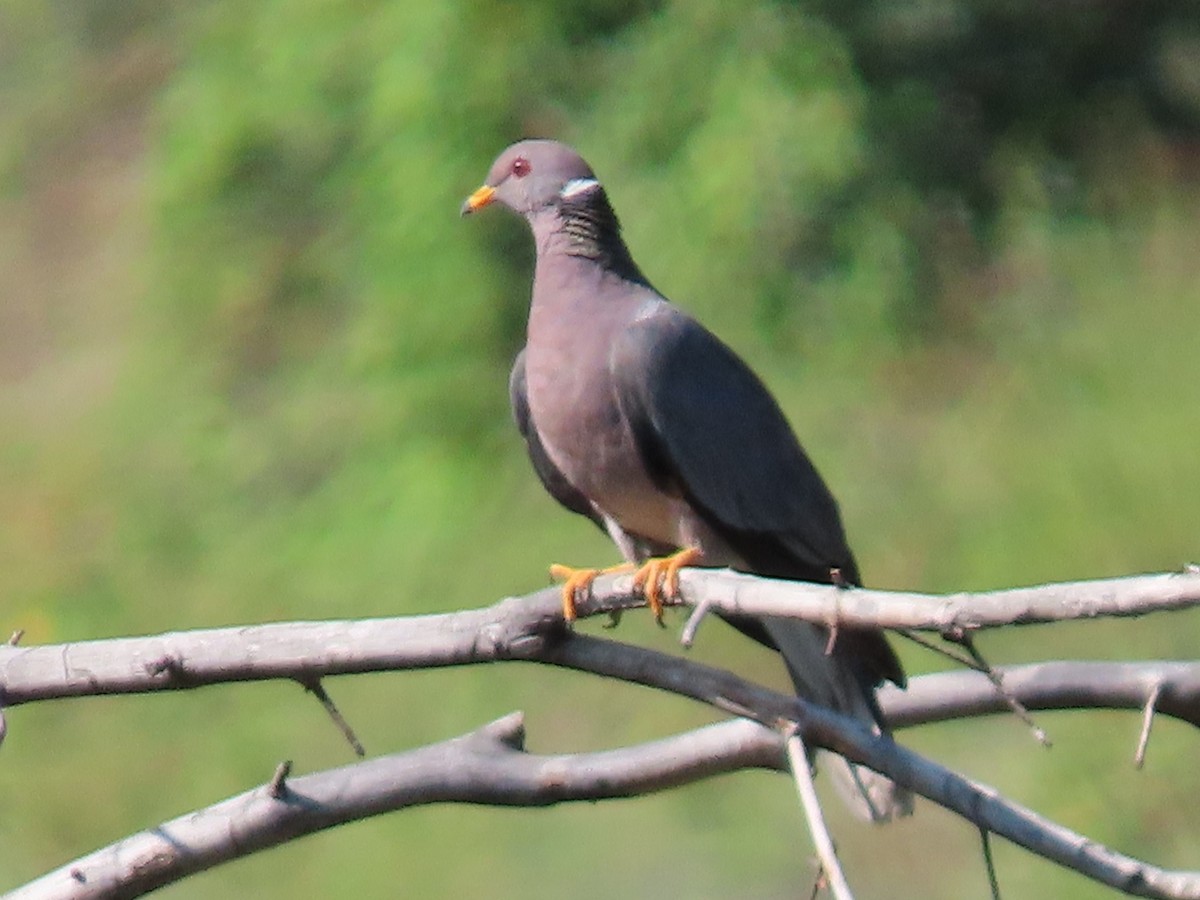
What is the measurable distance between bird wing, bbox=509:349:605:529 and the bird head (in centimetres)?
33

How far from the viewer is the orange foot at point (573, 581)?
2836 millimetres

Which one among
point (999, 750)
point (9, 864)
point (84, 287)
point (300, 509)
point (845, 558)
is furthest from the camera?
point (84, 287)

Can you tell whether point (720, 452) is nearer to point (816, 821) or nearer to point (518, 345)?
point (816, 821)

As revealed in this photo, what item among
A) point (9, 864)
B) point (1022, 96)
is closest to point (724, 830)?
point (9, 864)

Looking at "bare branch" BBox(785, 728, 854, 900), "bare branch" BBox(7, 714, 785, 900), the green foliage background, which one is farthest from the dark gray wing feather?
the green foliage background

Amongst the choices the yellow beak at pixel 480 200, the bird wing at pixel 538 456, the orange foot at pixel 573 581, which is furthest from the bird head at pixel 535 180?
the orange foot at pixel 573 581

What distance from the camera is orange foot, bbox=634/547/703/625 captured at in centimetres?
329

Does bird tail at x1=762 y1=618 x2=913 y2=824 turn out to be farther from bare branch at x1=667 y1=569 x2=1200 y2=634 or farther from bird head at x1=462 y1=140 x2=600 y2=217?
bird head at x1=462 y1=140 x2=600 y2=217

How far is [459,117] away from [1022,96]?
249cm

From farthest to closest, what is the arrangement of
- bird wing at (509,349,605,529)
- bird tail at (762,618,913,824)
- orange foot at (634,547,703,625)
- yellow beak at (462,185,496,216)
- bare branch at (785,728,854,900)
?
yellow beak at (462,185,496,216), bird wing at (509,349,605,529), bird tail at (762,618,913,824), orange foot at (634,547,703,625), bare branch at (785,728,854,900)

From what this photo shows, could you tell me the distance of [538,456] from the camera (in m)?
3.91

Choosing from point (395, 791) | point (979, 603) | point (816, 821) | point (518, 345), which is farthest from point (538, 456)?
point (518, 345)

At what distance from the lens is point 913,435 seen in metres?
7.86

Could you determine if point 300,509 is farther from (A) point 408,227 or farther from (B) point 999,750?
(B) point 999,750
